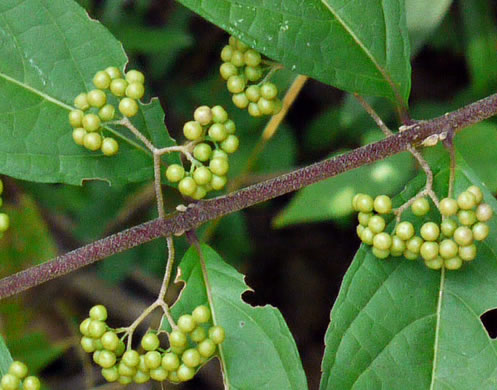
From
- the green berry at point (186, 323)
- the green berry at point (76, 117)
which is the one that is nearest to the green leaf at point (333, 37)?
the green berry at point (76, 117)

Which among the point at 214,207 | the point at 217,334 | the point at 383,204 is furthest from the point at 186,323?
the point at 383,204

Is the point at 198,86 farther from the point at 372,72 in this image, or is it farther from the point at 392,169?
the point at 372,72

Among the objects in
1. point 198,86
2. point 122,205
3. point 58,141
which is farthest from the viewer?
point 198,86

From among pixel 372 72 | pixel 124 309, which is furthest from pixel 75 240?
pixel 372 72

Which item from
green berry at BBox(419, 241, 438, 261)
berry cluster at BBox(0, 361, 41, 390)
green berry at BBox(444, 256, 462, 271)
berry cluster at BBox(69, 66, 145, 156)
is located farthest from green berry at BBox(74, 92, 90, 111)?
green berry at BBox(444, 256, 462, 271)

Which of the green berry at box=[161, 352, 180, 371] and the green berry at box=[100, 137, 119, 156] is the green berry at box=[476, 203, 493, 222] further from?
the green berry at box=[100, 137, 119, 156]

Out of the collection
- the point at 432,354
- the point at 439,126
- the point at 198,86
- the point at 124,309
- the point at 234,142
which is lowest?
the point at 124,309

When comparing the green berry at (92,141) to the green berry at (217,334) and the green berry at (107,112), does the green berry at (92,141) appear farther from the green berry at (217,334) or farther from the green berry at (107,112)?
the green berry at (217,334)
